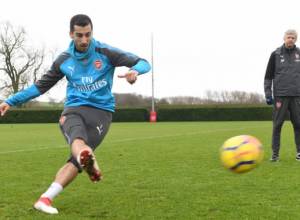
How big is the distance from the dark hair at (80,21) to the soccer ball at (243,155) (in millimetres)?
1860

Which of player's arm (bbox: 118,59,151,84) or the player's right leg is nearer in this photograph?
the player's right leg

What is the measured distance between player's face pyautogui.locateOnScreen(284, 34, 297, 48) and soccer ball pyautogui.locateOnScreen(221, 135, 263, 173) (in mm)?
4232

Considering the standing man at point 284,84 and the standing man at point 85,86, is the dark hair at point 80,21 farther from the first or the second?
the standing man at point 284,84

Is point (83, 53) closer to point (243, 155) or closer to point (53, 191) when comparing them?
point (53, 191)

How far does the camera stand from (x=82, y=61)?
16.1 feet

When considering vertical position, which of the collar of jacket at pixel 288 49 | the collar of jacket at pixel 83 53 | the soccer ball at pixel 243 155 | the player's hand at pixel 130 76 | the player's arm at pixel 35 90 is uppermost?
the collar of jacket at pixel 83 53

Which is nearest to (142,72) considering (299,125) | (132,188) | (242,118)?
(132,188)

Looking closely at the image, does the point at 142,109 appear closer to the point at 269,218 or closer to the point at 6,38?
the point at 6,38

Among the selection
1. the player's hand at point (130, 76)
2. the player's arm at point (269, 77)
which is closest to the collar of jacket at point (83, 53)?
the player's hand at point (130, 76)

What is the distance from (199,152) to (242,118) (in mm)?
34310

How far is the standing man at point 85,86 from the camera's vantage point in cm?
471

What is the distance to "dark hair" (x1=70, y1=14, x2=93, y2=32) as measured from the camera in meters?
4.65

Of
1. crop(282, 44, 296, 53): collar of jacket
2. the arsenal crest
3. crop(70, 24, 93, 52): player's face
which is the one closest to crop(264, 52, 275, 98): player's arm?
crop(282, 44, 296, 53): collar of jacket

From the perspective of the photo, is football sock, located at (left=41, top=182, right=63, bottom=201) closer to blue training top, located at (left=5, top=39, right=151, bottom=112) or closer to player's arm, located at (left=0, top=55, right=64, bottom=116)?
blue training top, located at (left=5, top=39, right=151, bottom=112)
